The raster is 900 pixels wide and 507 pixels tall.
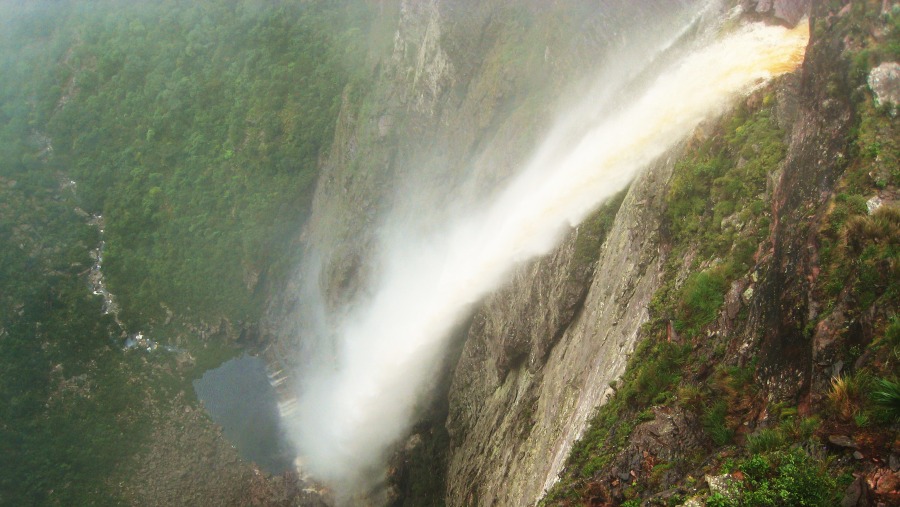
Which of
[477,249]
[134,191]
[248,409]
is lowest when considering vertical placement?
[248,409]

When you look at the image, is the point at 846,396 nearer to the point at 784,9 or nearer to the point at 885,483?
the point at 885,483

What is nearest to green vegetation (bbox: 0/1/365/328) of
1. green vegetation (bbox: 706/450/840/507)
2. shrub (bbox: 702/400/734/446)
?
shrub (bbox: 702/400/734/446)

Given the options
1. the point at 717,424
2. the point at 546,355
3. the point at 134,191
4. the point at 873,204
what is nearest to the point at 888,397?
the point at 717,424

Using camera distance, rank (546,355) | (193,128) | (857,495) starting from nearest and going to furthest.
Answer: (857,495) → (546,355) → (193,128)

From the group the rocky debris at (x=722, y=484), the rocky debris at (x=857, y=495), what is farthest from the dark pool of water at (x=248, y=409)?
the rocky debris at (x=857, y=495)

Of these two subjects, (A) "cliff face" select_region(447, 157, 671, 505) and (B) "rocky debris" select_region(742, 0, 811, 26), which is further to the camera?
(B) "rocky debris" select_region(742, 0, 811, 26)

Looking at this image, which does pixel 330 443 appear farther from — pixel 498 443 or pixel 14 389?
pixel 14 389

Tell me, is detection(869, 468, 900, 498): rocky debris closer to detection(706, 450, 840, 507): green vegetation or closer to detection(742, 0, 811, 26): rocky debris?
detection(706, 450, 840, 507): green vegetation
